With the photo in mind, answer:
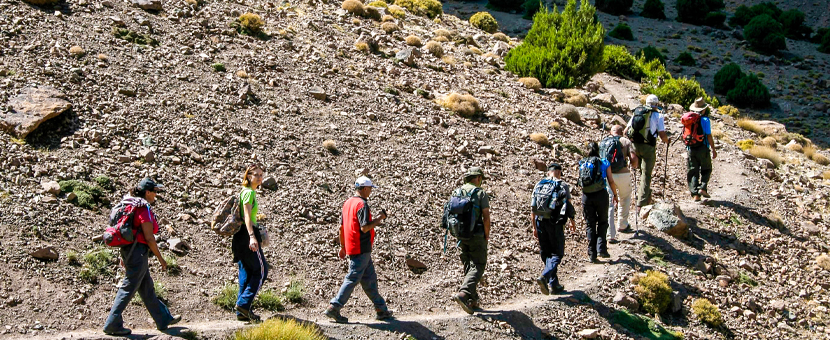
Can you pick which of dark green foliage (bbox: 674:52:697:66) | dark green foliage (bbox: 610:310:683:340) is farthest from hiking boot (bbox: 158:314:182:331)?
dark green foliage (bbox: 674:52:697:66)

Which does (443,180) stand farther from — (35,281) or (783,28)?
(783,28)

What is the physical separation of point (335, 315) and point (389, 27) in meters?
14.8

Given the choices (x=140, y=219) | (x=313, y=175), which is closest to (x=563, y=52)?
(x=313, y=175)

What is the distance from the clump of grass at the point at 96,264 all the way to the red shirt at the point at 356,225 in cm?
325

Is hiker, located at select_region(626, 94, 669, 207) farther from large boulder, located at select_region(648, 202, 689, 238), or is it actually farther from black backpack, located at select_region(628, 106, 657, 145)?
large boulder, located at select_region(648, 202, 689, 238)

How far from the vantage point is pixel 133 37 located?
15898 millimetres

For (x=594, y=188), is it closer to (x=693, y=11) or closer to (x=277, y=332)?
(x=277, y=332)

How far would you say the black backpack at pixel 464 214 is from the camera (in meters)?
8.02

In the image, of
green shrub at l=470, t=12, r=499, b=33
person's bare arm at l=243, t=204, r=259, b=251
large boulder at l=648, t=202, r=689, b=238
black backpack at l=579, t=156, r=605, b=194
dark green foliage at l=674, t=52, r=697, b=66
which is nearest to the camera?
person's bare arm at l=243, t=204, r=259, b=251

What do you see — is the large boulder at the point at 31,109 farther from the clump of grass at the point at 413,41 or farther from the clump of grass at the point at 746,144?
the clump of grass at the point at 746,144

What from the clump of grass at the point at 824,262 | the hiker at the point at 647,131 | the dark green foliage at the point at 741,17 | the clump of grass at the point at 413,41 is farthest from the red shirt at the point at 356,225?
the dark green foliage at the point at 741,17

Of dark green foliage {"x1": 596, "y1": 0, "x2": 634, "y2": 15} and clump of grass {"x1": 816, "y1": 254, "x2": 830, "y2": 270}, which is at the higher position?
dark green foliage {"x1": 596, "y1": 0, "x2": 634, "y2": 15}

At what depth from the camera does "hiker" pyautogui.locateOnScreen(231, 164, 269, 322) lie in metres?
7.39

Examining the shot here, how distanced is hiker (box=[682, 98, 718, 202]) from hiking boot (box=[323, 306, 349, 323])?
26.2 ft
